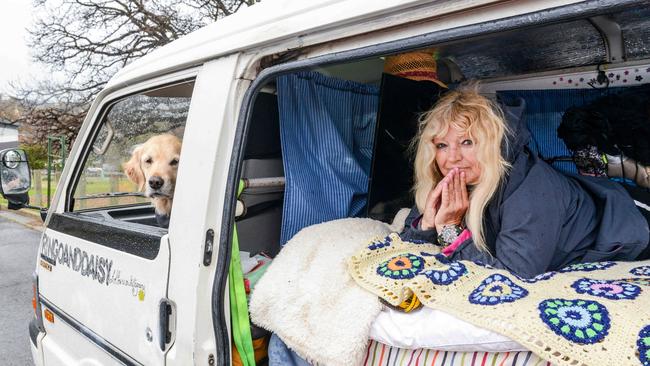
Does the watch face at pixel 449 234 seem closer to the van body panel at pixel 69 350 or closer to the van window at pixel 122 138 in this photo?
the van window at pixel 122 138

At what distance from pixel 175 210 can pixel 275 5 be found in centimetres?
79

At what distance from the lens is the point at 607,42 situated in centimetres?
220

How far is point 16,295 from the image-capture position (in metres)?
5.37

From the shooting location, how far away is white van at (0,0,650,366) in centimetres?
119

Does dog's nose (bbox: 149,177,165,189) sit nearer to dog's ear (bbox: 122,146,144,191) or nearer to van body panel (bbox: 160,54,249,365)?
dog's ear (bbox: 122,146,144,191)

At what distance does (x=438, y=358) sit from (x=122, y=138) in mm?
1855

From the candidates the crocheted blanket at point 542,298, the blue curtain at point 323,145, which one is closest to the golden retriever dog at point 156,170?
the blue curtain at point 323,145

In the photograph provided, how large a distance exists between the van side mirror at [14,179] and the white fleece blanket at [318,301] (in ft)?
5.76

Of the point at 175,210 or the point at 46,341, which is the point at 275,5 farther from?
the point at 46,341

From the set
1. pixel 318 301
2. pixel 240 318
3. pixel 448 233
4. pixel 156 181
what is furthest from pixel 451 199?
pixel 156 181

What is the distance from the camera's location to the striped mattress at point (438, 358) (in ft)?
3.85

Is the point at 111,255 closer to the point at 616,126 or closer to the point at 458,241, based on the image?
the point at 458,241

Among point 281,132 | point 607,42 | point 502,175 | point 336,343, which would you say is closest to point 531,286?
point 502,175

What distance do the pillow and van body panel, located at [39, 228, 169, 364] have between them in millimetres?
783
